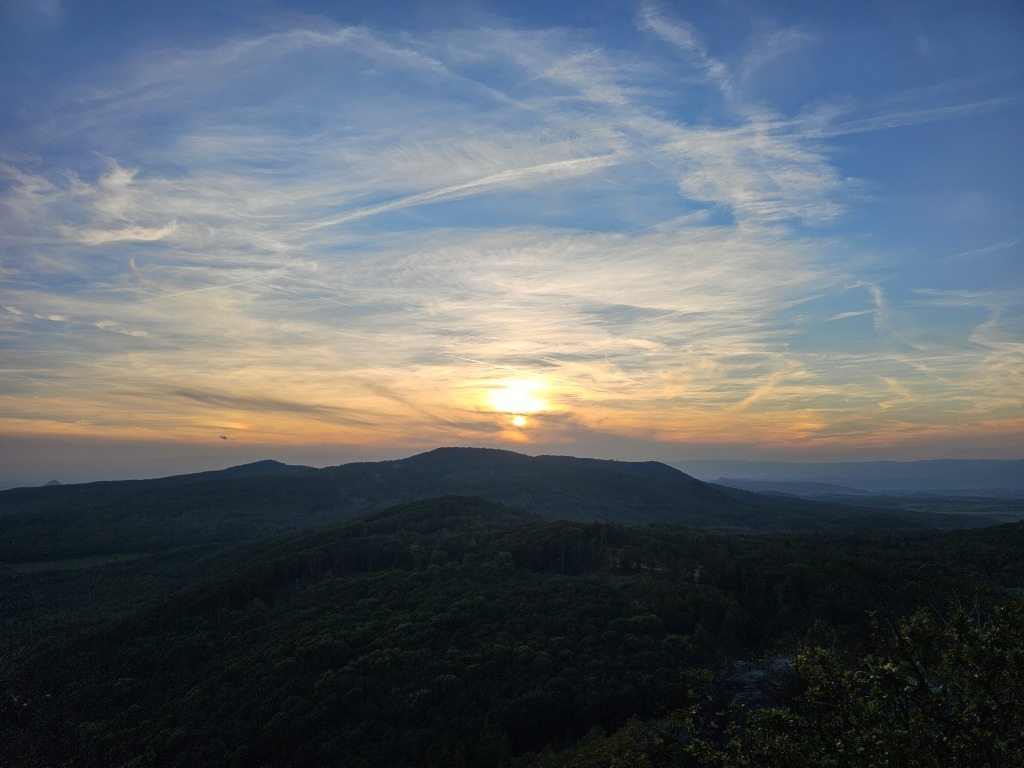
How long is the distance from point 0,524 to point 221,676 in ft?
499

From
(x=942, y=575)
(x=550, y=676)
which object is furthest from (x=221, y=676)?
(x=942, y=575)

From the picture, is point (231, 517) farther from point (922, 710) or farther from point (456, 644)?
point (922, 710)

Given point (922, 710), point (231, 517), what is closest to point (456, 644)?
point (922, 710)

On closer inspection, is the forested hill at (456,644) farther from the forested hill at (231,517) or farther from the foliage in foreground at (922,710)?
the forested hill at (231,517)

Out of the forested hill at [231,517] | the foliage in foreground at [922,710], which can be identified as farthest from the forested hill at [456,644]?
the forested hill at [231,517]

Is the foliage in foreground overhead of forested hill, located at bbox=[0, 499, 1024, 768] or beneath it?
overhead

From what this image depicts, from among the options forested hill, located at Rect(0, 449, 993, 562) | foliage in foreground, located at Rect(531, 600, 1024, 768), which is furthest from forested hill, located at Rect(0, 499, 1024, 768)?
forested hill, located at Rect(0, 449, 993, 562)

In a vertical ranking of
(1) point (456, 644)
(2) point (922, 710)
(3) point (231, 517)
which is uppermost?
(2) point (922, 710)

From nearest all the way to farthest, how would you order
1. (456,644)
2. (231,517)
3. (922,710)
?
(922,710) → (456,644) → (231,517)

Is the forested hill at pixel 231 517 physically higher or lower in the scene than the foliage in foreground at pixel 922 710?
lower

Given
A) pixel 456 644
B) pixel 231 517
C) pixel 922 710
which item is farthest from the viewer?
pixel 231 517

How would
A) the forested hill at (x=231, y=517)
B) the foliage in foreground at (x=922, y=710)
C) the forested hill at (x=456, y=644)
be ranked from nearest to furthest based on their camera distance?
the foliage in foreground at (x=922, y=710) → the forested hill at (x=456, y=644) → the forested hill at (x=231, y=517)

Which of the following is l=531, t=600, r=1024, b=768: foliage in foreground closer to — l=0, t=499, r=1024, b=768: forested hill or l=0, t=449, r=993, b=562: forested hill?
l=0, t=499, r=1024, b=768: forested hill

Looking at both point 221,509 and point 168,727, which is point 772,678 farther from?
point 221,509
